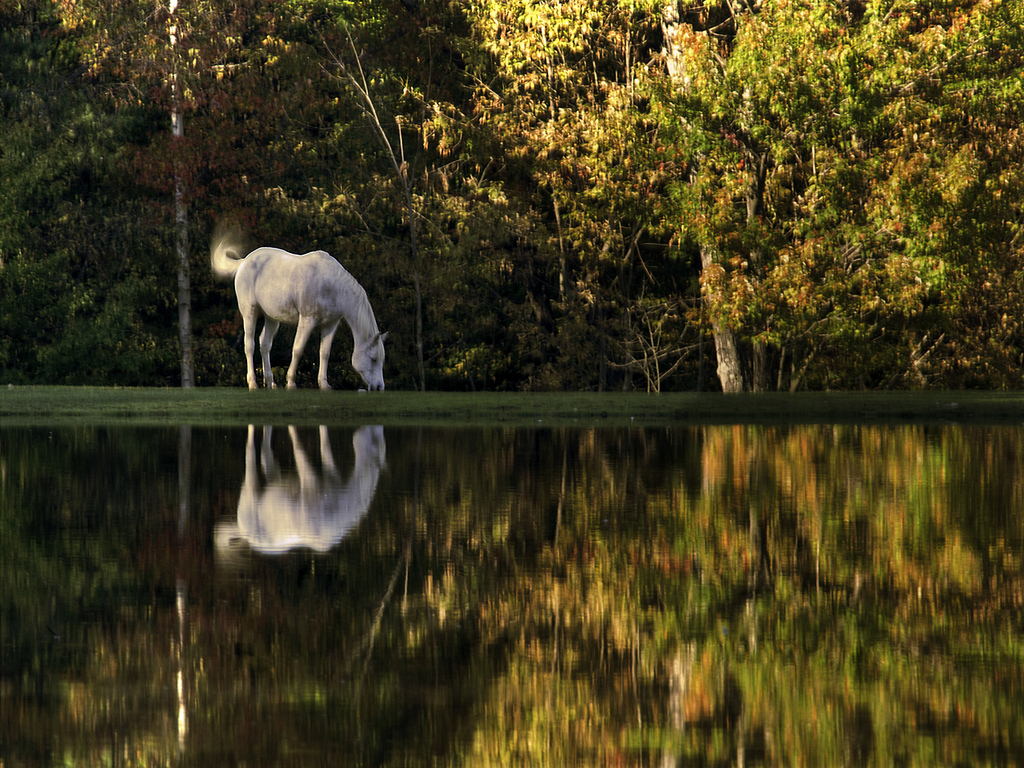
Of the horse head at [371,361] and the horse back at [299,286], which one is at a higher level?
the horse back at [299,286]

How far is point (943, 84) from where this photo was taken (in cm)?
2486

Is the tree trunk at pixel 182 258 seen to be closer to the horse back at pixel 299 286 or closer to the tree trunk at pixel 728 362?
the horse back at pixel 299 286

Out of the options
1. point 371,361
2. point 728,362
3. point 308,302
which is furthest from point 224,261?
point 728,362

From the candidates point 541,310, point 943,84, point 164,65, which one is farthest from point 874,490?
point 164,65

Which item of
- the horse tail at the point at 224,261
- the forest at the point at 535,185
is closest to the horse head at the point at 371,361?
the horse tail at the point at 224,261

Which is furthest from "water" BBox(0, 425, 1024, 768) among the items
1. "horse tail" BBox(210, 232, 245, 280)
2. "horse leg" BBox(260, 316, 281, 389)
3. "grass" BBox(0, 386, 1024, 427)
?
"horse tail" BBox(210, 232, 245, 280)

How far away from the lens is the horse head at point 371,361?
23453mm

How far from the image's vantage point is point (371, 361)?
2367cm

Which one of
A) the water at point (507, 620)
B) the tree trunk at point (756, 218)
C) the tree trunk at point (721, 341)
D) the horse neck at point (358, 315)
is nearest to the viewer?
the water at point (507, 620)

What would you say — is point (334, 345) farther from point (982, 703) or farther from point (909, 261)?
point (982, 703)

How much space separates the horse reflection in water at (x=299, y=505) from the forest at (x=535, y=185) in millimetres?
13627

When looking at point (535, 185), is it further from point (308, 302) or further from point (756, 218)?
point (308, 302)

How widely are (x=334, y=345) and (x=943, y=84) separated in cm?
1359

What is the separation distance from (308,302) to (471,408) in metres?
4.49
